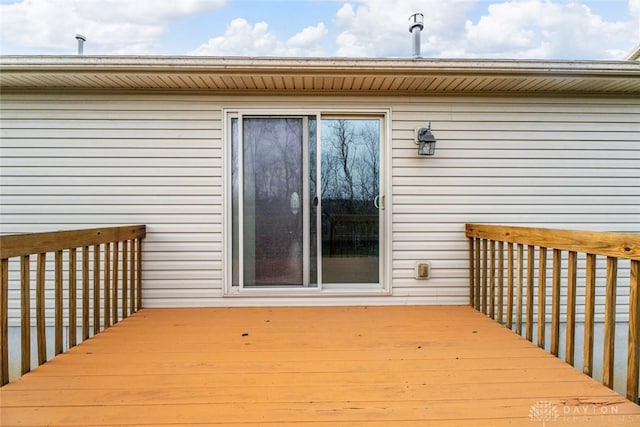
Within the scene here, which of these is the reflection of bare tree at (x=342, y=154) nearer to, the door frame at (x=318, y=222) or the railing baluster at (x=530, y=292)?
the door frame at (x=318, y=222)

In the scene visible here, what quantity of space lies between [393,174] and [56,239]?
2.86 m

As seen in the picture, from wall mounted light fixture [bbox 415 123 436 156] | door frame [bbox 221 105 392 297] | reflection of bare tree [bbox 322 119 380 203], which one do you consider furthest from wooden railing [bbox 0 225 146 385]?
wall mounted light fixture [bbox 415 123 436 156]

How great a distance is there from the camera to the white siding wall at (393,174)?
333 cm

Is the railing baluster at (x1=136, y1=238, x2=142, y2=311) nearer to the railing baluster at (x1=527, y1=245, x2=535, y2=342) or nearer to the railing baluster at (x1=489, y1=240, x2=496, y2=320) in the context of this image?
the railing baluster at (x1=489, y1=240, x2=496, y2=320)

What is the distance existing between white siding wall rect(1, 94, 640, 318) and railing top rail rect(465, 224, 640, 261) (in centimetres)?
78

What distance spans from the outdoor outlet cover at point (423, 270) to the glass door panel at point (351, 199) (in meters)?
0.41

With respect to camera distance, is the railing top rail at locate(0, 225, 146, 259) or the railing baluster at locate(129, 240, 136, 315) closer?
the railing top rail at locate(0, 225, 146, 259)

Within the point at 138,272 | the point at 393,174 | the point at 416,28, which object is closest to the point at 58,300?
the point at 138,272

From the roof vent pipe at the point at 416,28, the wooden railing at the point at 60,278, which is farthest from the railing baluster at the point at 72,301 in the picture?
the roof vent pipe at the point at 416,28

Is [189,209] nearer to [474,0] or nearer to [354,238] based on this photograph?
[354,238]

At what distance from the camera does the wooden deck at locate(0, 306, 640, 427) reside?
5.15 feet

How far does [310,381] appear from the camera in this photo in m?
1.89

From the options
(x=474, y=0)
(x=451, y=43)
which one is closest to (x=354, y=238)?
(x=474, y=0)

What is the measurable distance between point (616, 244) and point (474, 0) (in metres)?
4.14
